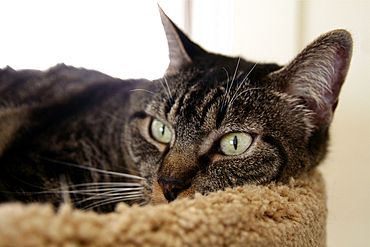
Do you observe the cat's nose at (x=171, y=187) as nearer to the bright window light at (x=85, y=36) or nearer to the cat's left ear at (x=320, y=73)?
the cat's left ear at (x=320, y=73)

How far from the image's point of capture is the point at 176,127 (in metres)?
0.81

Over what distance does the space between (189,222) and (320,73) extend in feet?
1.97

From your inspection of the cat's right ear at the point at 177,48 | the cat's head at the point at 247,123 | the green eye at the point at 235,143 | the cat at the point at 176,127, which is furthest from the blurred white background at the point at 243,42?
the green eye at the point at 235,143

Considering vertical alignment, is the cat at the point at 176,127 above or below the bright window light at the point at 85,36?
below

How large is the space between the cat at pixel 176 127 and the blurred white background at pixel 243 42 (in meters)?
0.20

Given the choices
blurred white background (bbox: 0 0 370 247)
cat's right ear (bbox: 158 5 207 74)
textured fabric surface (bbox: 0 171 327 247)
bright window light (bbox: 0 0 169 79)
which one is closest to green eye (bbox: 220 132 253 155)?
textured fabric surface (bbox: 0 171 327 247)

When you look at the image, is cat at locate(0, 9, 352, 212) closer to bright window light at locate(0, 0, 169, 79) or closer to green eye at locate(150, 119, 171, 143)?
green eye at locate(150, 119, 171, 143)

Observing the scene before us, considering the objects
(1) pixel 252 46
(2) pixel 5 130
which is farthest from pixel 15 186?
(1) pixel 252 46

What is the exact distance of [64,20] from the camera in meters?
1.22

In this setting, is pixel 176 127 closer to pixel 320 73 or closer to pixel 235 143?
pixel 235 143

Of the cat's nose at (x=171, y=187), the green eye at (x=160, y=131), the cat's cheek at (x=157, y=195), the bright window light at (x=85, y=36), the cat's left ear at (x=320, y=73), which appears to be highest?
the bright window light at (x=85, y=36)

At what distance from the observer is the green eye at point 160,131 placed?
2.90ft

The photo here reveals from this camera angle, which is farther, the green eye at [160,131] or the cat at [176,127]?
the green eye at [160,131]

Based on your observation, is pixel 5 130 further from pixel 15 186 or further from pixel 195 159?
pixel 195 159
